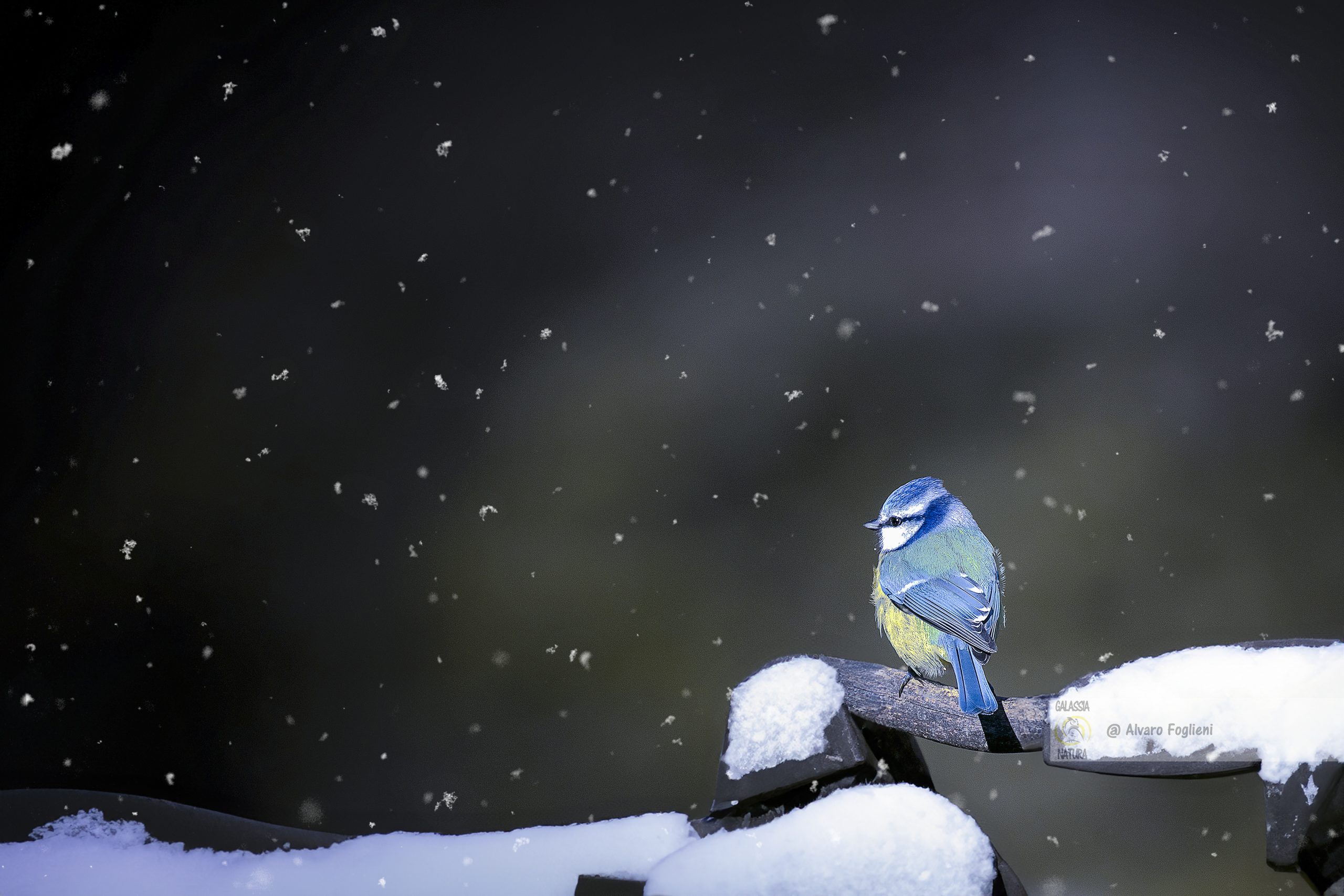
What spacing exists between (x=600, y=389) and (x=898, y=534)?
2.34 ft

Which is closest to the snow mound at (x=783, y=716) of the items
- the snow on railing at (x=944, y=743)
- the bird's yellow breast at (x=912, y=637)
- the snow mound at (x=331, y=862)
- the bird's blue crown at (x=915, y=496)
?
the snow on railing at (x=944, y=743)

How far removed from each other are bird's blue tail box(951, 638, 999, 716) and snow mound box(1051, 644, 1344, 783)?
8 centimetres

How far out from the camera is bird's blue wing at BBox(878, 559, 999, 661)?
105 centimetres

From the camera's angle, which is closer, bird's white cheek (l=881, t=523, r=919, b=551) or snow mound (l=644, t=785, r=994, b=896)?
snow mound (l=644, t=785, r=994, b=896)

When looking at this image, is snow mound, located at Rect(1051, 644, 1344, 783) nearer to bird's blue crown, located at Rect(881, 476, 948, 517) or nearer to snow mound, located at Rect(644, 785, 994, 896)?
snow mound, located at Rect(644, 785, 994, 896)

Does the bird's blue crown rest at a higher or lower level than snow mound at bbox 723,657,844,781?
higher

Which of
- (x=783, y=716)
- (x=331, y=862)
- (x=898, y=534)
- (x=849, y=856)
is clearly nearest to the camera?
(x=849, y=856)

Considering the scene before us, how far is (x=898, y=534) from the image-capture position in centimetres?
118

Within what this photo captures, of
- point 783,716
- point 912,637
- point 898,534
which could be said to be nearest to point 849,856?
point 783,716

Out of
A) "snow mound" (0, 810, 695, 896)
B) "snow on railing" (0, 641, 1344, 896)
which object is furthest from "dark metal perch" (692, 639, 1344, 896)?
"snow mound" (0, 810, 695, 896)

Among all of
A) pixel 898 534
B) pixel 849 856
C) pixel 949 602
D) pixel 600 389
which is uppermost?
pixel 600 389

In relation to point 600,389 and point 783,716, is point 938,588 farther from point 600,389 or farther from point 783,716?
point 600,389

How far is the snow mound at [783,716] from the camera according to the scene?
1039mm

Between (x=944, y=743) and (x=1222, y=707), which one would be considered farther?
(x=944, y=743)
